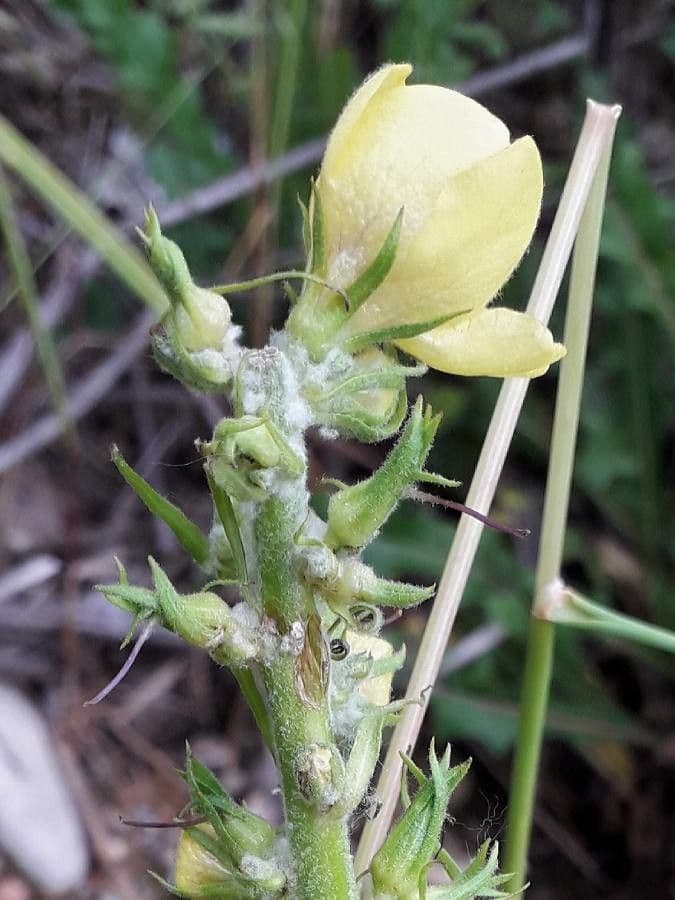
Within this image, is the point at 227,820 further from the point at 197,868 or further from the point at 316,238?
the point at 316,238

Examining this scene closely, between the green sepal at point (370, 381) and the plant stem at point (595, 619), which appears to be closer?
the green sepal at point (370, 381)

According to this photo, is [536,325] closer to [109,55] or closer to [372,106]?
[372,106]

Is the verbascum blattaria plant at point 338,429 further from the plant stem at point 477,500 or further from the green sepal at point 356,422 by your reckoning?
the plant stem at point 477,500

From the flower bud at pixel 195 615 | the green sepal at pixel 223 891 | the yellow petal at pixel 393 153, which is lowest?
the green sepal at pixel 223 891

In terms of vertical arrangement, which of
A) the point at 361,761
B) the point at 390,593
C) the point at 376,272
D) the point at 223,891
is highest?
the point at 376,272

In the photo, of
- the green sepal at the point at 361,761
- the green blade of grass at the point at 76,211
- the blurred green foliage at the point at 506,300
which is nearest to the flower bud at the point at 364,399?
the green sepal at the point at 361,761

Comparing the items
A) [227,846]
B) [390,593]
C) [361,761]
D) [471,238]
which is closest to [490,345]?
[471,238]

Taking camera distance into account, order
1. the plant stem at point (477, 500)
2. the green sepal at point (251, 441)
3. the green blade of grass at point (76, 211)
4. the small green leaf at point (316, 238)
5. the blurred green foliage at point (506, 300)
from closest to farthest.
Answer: the green sepal at point (251, 441)
the small green leaf at point (316, 238)
the plant stem at point (477, 500)
the green blade of grass at point (76, 211)
the blurred green foliage at point (506, 300)
